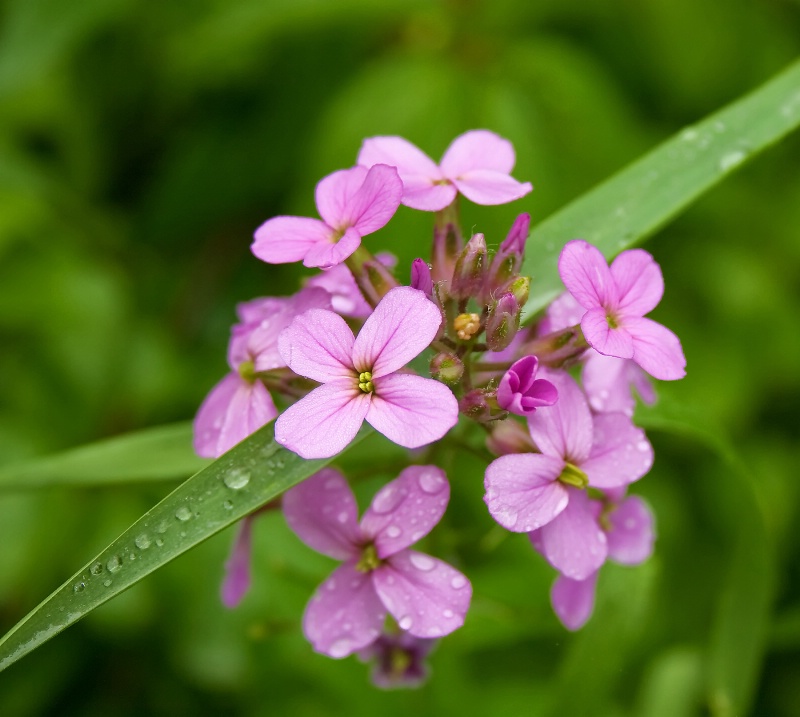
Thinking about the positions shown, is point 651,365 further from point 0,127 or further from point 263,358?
point 0,127

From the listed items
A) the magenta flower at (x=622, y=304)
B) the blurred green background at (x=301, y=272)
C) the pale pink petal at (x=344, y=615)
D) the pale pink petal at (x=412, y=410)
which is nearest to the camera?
the pale pink petal at (x=412, y=410)

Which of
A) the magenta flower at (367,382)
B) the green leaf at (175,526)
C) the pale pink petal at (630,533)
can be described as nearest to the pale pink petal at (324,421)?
the magenta flower at (367,382)

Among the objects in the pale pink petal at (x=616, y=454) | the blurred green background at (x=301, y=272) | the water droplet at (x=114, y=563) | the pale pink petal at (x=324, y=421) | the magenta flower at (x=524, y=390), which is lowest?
the blurred green background at (x=301, y=272)

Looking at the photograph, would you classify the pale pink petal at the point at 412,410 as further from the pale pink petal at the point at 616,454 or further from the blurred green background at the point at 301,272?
the blurred green background at the point at 301,272

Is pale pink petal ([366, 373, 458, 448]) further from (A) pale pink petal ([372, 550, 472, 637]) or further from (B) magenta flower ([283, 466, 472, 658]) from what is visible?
(A) pale pink petal ([372, 550, 472, 637])

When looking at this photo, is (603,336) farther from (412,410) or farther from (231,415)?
(231,415)

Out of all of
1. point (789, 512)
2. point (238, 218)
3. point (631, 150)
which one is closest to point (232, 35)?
point (238, 218)

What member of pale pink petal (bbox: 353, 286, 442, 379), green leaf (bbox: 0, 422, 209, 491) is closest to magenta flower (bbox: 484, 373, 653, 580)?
pale pink petal (bbox: 353, 286, 442, 379)
